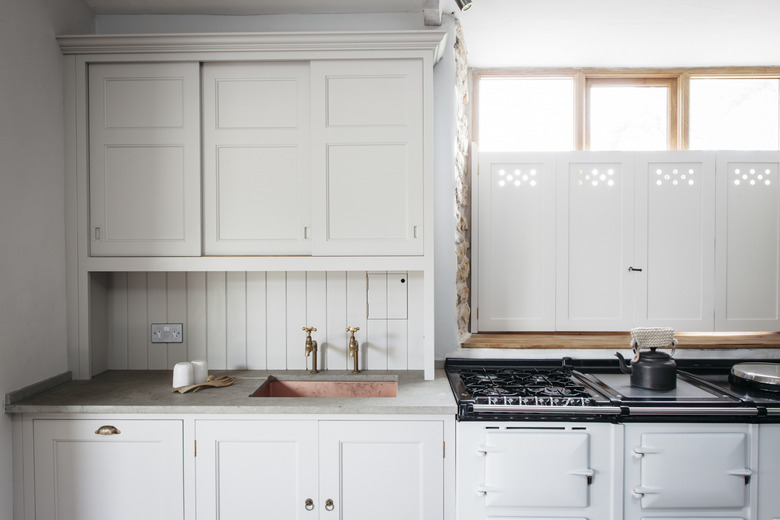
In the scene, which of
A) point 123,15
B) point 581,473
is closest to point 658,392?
point 581,473

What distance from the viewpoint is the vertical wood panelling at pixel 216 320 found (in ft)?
7.30

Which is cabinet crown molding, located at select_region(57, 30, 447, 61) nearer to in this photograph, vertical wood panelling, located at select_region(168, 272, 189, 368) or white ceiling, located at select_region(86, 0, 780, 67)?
white ceiling, located at select_region(86, 0, 780, 67)

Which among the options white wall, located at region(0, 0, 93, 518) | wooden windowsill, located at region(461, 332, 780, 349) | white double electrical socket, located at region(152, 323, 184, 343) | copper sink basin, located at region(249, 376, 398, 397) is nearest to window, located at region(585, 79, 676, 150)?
wooden windowsill, located at region(461, 332, 780, 349)

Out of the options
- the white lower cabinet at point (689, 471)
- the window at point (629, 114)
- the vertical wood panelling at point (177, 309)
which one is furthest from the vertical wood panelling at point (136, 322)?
the window at point (629, 114)

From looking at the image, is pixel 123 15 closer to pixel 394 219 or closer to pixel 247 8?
pixel 247 8

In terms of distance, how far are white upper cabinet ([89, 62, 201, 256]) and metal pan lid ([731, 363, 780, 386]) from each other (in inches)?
98.7

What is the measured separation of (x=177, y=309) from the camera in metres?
2.23

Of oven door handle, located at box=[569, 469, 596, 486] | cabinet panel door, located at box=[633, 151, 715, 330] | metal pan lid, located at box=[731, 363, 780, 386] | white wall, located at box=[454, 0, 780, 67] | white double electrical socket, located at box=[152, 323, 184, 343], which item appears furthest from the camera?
cabinet panel door, located at box=[633, 151, 715, 330]

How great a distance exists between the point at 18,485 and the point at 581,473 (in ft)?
7.27

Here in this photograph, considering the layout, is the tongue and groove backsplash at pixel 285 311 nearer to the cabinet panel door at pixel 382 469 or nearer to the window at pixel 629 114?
the cabinet panel door at pixel 382 469

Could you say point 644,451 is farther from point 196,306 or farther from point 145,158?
point 145,158

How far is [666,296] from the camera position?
243 cm

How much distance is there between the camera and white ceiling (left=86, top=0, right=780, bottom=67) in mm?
2082

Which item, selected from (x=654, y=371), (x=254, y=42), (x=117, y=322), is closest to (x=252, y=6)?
(x=254, y=42)
